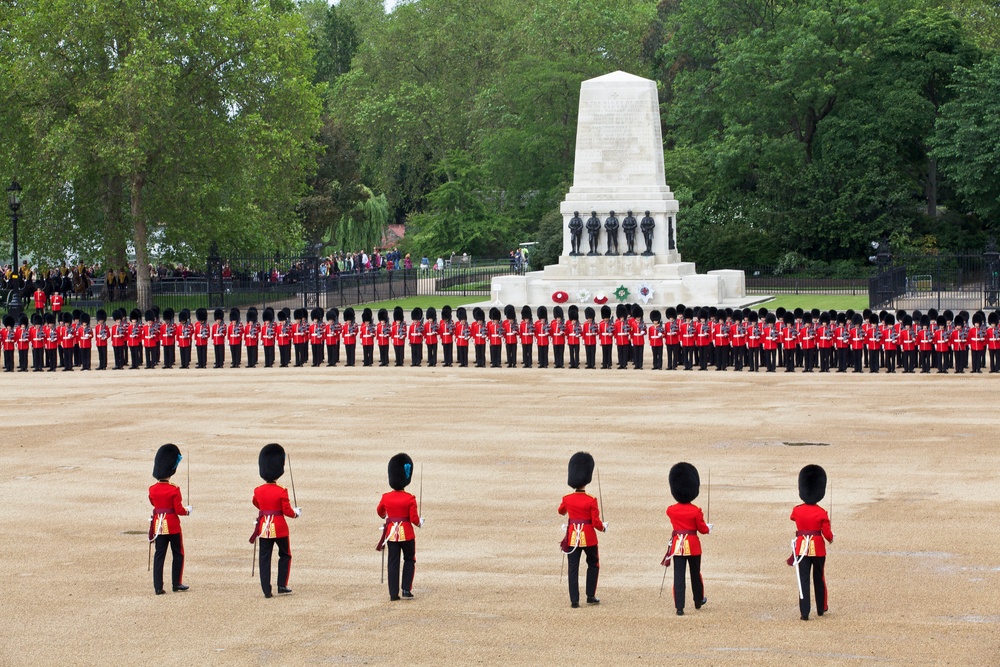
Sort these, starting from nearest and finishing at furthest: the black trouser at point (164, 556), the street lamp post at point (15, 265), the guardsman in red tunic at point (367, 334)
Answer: the black trouser at point (164, 556) < the guardsman in red tunic at point (367, 334) < the street lamp post at point (15, 265)

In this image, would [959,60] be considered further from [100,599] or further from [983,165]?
[100,599]

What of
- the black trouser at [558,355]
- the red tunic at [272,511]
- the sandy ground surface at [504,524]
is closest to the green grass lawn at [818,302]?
the black trouser at [558,355]

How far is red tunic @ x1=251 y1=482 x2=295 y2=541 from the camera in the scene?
11.1 meters

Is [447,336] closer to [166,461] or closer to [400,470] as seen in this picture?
[166,461]

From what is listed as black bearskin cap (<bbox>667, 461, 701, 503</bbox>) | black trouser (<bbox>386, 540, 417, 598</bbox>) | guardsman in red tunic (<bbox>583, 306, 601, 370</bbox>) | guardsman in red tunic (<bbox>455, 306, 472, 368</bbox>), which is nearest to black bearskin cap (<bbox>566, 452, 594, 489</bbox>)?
black bearskin cap (<bbox>667, 461, 701, 503</bbox>)

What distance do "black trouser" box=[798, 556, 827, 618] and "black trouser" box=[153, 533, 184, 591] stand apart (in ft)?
15.4

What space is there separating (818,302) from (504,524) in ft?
108

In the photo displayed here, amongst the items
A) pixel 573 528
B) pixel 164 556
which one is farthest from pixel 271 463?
pixel 573 528

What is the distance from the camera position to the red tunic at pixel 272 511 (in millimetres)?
11133

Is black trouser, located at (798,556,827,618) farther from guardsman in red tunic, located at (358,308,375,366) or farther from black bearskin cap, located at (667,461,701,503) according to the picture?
guardsman in red tunic, located at (358,308,375,366)

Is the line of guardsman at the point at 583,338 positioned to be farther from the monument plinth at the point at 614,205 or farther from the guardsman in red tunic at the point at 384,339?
the monument plinth at the point at 614,205

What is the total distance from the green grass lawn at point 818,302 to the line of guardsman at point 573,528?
31598 millimetres

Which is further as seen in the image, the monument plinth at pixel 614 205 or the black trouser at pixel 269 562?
the monument plinth at pixel 614 205

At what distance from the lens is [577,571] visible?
35.3 feet
